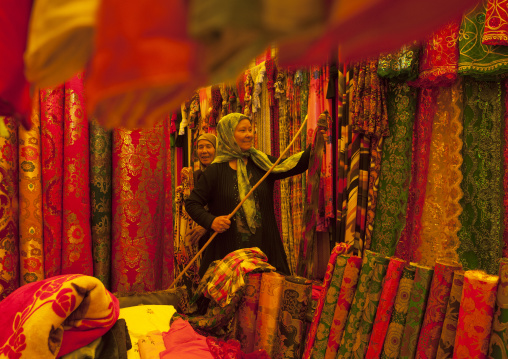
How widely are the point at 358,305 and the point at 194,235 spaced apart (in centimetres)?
155

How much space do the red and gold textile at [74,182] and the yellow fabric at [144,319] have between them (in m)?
0.24

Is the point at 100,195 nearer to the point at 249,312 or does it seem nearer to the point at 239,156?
the point at 249,312

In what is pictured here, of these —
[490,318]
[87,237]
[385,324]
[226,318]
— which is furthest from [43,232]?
[490,318]

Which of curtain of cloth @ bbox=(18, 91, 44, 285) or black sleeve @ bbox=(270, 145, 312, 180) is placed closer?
curtain of cloth @ bbox=(18, 91, 44, 285)

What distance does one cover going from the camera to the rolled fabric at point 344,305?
1.01 m

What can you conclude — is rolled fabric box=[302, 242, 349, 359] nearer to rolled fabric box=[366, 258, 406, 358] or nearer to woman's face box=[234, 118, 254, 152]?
rolled fabric box=[366, 258, 406, 358]

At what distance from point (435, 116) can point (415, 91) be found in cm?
19

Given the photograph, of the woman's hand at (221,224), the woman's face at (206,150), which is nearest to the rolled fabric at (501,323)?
the woman's hand at (221,224)

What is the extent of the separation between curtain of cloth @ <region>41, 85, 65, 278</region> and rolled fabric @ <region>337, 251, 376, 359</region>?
104cm

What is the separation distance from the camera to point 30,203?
1.27 m

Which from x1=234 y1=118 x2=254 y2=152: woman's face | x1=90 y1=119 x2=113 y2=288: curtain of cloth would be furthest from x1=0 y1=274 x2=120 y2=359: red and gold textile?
x1=234 y1=118 x2=254 y2=152: woman's face

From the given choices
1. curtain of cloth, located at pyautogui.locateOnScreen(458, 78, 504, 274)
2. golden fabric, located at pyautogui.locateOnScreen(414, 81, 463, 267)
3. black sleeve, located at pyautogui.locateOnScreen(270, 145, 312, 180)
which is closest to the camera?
curtain of cloth, located at pyautogui.locateOnScreen(458, 78, 504, 274)

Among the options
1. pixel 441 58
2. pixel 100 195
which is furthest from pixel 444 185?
pixel 100 195

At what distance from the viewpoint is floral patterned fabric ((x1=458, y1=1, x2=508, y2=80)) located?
1711 millimetres
